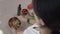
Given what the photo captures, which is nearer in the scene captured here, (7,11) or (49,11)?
(49,11)

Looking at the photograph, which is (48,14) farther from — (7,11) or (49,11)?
(7,11)

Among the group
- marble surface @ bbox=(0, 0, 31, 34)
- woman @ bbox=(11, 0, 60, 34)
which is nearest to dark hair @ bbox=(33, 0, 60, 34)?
woman @ bbox=(11, 0, 60, 34)

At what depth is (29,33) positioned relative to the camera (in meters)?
1.20

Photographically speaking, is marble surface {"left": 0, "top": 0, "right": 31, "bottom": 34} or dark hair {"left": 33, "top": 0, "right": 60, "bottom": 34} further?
marble surface {"left": 0, "top": 0, "right": 31, "bottom": 34}

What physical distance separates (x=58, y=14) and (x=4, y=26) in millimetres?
1233

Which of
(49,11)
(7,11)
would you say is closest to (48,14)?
(49,11)

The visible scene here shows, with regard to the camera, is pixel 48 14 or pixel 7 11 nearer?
pixel 48 14

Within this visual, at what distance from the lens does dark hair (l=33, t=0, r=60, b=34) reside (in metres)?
0.66

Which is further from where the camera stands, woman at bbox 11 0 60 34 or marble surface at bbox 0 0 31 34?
marble surface at bbox 0 0 31 34

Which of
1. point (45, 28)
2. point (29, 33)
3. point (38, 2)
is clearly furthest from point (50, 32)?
point (29, 33)

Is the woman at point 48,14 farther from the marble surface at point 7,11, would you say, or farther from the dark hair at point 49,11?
the marble surface at point 7,11

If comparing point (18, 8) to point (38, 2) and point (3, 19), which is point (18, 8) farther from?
point (38, 2)

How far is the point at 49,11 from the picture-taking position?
67cm

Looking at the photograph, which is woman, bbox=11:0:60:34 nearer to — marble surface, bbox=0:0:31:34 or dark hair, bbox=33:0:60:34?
dark hair, bbox=33:0:60:34
